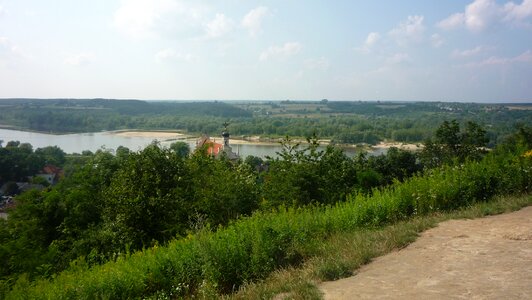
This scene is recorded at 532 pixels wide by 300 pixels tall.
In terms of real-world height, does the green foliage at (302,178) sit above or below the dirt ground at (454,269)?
below

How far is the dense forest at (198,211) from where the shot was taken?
17.7 ft

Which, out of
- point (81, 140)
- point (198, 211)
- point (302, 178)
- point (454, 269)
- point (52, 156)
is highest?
point (454, 269)

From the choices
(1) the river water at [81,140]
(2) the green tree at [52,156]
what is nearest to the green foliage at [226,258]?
(2) the green tree at [52,156]

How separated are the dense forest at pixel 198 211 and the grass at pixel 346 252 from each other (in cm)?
39

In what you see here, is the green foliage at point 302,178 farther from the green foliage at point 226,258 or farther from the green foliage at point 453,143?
the green foliage at point 453,143

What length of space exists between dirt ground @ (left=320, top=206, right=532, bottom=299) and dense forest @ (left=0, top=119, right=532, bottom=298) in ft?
4.38

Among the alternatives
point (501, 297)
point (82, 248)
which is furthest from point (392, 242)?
point (82, 248)

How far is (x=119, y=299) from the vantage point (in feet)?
16.4

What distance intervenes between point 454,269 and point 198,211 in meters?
8.56

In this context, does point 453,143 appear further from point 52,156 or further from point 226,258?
point 52,156

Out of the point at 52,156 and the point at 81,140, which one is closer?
the point at 52,156

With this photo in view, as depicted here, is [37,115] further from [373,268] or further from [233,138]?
[373,268]

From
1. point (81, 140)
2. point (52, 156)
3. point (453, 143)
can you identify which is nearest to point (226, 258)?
point (453, 143)

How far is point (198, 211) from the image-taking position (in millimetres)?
12000
